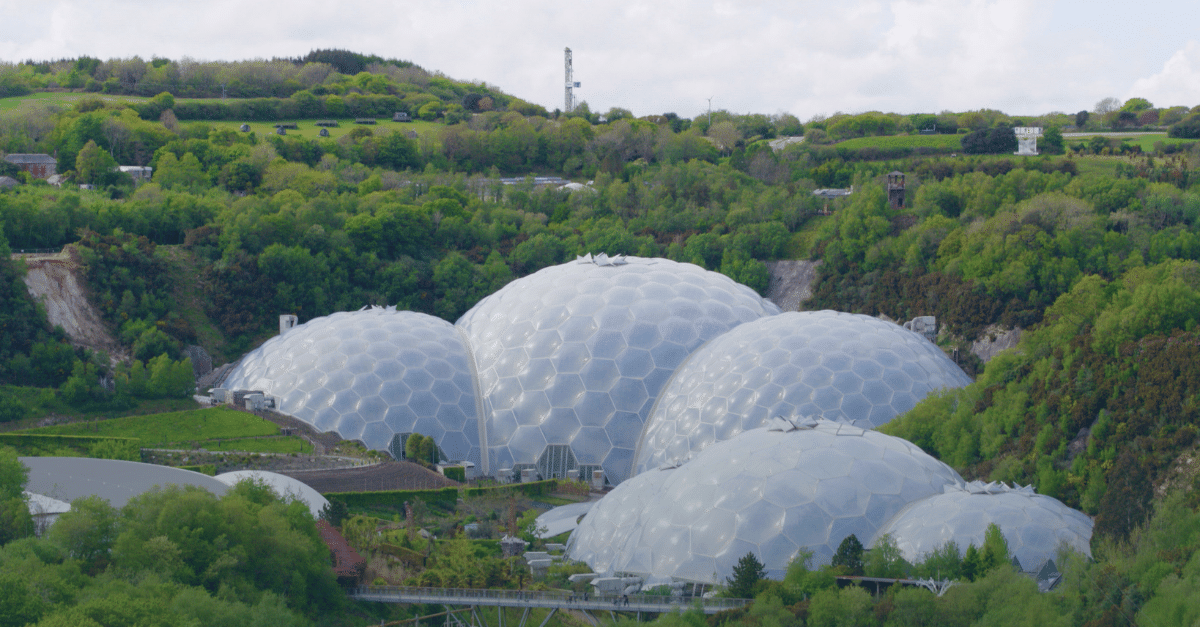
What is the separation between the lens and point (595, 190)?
2746 inches

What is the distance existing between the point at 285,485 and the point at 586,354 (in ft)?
42.8

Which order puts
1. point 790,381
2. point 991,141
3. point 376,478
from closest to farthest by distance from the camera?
point 376,478, point 790,381, point 991,141

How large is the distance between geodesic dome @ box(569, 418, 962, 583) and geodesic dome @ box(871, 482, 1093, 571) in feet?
2.39

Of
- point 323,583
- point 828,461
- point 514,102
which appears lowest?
point 323,583

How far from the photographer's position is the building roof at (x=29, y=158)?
65644 mm

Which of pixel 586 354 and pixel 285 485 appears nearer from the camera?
pixel 285 485

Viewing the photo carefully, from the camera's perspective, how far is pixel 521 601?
1024 inches

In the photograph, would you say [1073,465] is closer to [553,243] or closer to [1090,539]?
[1090,539]

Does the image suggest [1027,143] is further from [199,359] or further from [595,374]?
[199,359]

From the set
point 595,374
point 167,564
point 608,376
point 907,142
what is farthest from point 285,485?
point 907,142

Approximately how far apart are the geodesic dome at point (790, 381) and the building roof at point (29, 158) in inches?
1676

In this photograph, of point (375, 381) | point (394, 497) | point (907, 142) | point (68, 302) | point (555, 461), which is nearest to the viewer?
point (394, 497)

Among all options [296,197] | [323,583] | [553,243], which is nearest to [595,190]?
[553,243]

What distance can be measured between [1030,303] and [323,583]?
30676 mm
